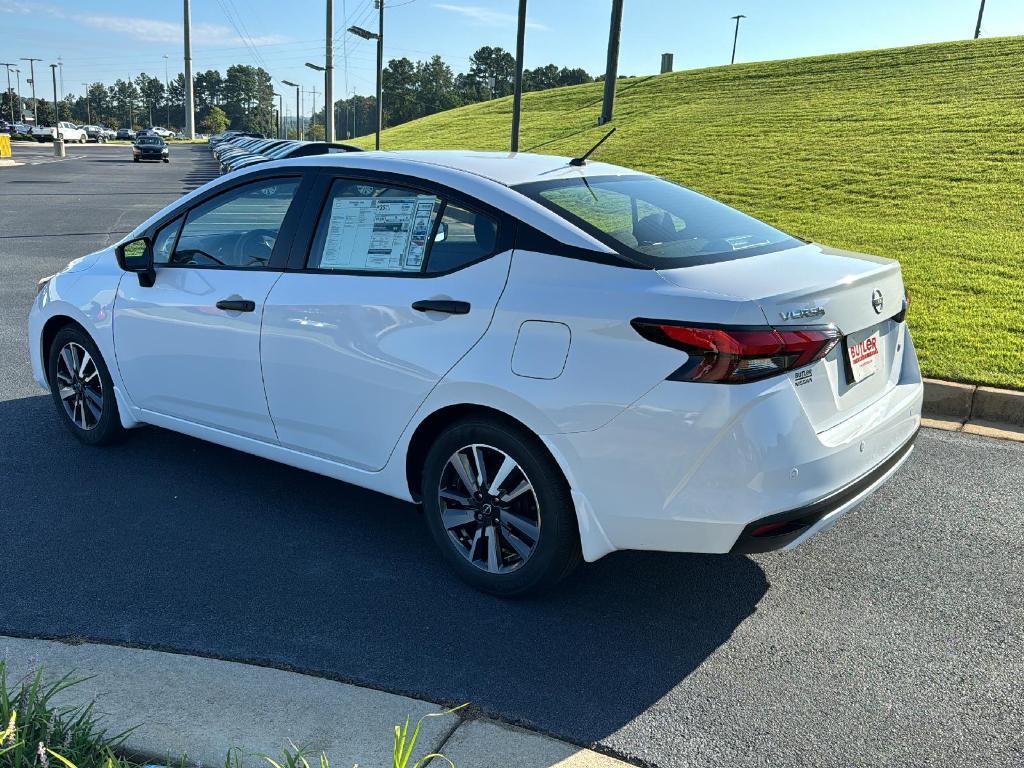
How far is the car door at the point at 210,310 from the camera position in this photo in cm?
420

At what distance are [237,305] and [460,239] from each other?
1.20 metres

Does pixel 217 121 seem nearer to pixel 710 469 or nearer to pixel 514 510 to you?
pixel 514 510

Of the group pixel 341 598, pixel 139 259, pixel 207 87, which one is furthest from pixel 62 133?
pixel 207 87

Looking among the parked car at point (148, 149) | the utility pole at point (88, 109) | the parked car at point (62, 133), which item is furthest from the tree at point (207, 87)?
the parked car at point (148, 149)

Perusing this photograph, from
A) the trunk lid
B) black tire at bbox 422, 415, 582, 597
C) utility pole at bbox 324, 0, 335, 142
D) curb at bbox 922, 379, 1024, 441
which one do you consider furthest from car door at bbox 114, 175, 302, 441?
utility pole at bbox 324, 0, 335, 142

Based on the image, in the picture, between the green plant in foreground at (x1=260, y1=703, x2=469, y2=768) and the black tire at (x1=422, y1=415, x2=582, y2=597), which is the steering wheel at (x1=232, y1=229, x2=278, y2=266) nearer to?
the black tire at (x1=422, y1=415, x2=582, y2=597)

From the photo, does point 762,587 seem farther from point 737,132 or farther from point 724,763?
point 737,132

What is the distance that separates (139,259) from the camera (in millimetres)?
4723

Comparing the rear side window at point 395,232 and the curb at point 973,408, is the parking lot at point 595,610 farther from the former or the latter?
the rear side window at point 395,232

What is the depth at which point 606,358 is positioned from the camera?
310 centimetres

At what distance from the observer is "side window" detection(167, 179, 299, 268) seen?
4.26 meters

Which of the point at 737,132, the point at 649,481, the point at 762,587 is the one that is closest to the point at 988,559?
the point at 762,587

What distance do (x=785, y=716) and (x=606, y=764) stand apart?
63 cm

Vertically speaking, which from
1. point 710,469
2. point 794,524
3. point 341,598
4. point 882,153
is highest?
point 882,153
